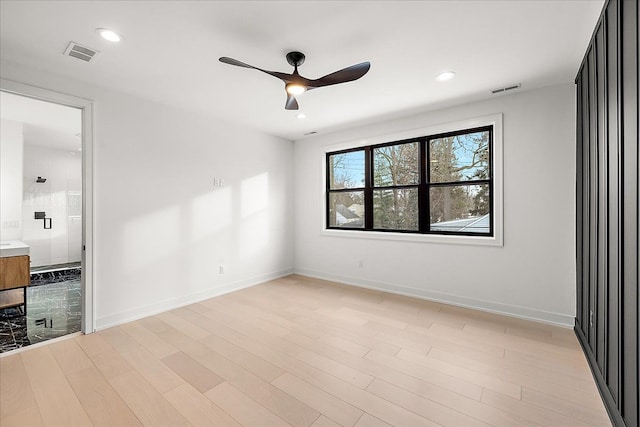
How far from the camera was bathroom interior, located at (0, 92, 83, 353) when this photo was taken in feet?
11.2

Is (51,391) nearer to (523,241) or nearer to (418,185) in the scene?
(418,185)

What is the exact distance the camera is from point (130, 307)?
3.33 m

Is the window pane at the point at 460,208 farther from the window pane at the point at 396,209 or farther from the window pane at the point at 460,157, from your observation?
the window pane at the point at 396,209

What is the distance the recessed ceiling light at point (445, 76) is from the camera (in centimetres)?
282

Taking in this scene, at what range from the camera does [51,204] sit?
6.31 metres

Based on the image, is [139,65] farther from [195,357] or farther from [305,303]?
[305,303]

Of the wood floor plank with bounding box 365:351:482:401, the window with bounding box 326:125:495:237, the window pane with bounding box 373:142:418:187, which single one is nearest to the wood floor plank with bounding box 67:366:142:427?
the wood floor plank with bounding box 365:351:482:401

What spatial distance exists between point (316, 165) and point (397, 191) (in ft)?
5.21

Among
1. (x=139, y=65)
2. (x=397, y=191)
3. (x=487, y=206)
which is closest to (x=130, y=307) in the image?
(x=139, y=65)

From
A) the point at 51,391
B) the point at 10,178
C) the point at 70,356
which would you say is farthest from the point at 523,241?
the point at 10,178

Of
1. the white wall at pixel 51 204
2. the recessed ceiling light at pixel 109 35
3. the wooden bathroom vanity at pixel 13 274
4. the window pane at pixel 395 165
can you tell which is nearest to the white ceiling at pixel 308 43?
the recessed ceiling light at pixel 109 35

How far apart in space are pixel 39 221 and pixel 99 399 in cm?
620

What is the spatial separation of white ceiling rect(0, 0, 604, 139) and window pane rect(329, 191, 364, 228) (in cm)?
188

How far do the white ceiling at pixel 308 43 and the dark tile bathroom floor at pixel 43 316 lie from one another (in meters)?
2.61
